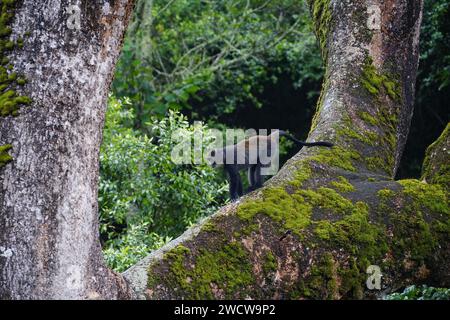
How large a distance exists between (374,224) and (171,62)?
8.98 metres

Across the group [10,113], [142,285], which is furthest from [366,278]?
[10,113]

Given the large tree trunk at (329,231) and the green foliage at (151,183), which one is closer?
the large tree trunk at (329,231)

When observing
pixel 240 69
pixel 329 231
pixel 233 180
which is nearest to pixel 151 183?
pixel 233 180

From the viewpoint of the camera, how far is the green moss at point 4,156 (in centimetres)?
298

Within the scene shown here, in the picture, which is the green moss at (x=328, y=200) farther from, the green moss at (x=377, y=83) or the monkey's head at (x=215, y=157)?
the monkey's head at (x=215, y=157)

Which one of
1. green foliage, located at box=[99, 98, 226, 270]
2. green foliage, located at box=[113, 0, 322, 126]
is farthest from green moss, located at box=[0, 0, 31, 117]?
green foliage, located at box=[113, 0, 322, 126]

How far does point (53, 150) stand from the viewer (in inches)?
119

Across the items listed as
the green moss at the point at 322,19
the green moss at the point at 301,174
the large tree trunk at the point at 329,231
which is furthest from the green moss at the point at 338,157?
the green moss at the point at 322,19

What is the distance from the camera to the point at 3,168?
2975 millimetres

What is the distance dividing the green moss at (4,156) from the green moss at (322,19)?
10.4ft

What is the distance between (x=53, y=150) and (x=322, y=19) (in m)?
3.25

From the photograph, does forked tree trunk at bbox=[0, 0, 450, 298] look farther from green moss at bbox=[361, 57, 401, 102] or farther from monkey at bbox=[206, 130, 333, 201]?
monkey at bbox=[206, 130, 333, 201]

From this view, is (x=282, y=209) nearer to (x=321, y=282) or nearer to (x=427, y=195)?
(x=321, y=282)
